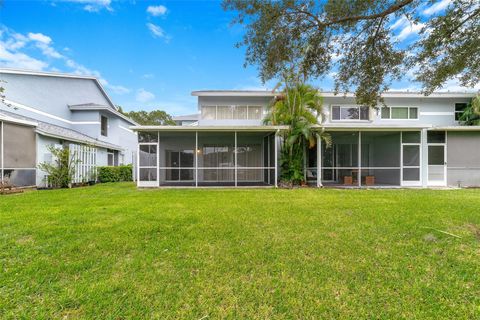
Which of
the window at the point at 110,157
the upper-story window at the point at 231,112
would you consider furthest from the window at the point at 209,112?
the window at the point at 110,157

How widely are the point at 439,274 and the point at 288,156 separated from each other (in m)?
8.90

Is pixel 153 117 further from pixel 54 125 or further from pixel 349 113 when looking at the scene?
pixel 349 113

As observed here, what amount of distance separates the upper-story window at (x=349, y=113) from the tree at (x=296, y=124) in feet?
12.2

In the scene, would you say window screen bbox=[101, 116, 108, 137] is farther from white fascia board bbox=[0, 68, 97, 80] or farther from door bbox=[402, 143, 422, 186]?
door bbox=[402, 143, 422, 186]

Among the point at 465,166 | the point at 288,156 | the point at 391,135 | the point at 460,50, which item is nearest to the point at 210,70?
the point at 288,156

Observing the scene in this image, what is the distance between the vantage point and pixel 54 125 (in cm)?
1572

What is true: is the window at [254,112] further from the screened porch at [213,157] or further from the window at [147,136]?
the window at [147,136]

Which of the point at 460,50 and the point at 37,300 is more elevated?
the point at 460,50

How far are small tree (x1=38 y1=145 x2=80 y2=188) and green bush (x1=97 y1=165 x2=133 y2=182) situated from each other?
287cm

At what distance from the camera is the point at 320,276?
121 inches

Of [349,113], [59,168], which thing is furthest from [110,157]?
[349,113]

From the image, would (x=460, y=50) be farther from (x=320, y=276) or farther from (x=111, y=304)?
(x=111, y=304)

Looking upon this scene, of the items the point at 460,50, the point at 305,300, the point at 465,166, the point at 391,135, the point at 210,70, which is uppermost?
the point at 210,70

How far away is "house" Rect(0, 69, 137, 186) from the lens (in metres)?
10.8
